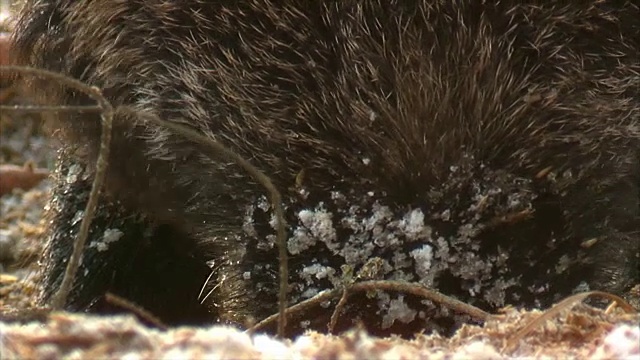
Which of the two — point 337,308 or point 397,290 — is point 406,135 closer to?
point 397,290

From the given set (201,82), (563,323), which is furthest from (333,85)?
(563,323)

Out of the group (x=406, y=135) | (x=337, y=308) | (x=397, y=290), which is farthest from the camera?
(x=406, y=135)

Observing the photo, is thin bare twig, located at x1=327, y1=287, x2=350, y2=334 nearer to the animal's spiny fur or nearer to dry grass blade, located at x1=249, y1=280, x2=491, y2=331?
dry grass blade, located at x1=249, y1=280, x2=491, y2=331

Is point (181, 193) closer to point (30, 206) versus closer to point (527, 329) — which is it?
point (527, 329)

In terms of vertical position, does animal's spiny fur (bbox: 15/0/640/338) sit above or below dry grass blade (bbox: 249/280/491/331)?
above

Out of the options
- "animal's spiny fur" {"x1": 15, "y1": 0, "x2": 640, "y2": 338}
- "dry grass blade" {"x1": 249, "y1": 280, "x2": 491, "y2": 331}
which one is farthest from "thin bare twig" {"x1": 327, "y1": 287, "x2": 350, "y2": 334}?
"animal's spiny fur" {"x1": 15, "y1": 0, "x2": 640, "y2": 338}

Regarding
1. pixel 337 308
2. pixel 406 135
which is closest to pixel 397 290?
pixel 337 308

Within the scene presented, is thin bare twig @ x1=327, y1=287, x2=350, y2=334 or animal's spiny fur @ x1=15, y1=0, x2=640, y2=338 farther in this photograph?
animal's spiny fur @ x1=15, y1=0, x2=640, y2=338

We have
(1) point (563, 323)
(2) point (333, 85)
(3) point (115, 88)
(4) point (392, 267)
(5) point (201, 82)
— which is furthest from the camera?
(3) point (115, 88)

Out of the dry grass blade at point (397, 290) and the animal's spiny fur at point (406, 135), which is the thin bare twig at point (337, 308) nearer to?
the dry grass blade at point (397, 290)
